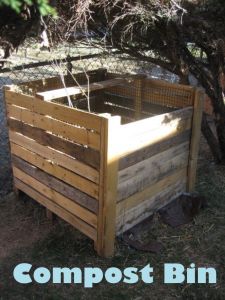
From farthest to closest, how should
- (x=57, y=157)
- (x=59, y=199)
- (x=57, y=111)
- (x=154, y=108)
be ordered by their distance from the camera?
(x=154, y=108), (x=59, y=199), (x=57, y=157), (x=57, y=111)

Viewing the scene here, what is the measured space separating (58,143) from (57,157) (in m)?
0.11

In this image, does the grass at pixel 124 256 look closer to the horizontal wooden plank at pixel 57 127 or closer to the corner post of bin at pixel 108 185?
the corner post of bin at pixel 108 185

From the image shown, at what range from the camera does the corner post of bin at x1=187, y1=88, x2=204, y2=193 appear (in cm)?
310

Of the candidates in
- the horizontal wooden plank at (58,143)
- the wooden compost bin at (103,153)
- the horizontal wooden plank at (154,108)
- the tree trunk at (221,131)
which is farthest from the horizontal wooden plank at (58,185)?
the tree trunk at (221,131)

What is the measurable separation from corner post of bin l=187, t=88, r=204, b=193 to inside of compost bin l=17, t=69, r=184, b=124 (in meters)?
0.25

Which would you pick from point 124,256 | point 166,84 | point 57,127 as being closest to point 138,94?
point 166,84

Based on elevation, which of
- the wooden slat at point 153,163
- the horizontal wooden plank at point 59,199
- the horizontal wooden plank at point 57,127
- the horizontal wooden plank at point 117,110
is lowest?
the horizontal wooden plank at point 59,199

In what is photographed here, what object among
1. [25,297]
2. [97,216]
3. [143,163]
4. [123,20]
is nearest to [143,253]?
[97,216]

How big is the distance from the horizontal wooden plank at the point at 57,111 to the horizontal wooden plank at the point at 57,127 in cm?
3

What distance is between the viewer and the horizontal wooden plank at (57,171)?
101 inches

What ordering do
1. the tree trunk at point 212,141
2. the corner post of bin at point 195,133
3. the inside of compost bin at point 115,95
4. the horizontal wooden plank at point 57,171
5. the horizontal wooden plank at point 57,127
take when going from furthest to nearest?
1. the tree trunk at point 212,141
2. the inside of compost bin at point 115,95
3. the corner post of bin at point 195,133
4. the horizontal wooden plank at point 57,171
5. the horizontal wooden plank at point 57,127

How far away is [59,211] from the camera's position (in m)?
2.93

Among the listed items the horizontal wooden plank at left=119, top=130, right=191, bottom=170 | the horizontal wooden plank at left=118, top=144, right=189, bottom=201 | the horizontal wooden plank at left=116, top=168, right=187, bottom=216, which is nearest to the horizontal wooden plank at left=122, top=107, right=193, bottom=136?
the horizontal wooden plank at left=119, top=130, right=191, bottom=170

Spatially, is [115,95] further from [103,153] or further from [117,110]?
[103,153]
